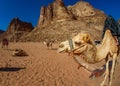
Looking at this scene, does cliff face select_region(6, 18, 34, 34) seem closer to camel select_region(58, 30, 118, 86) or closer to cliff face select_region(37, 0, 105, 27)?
cliff face select_region(37, 0, 105, 27)

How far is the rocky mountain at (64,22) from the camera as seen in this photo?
95438 millimetres

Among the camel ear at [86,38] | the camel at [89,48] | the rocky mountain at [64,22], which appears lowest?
the camel at [89,48]

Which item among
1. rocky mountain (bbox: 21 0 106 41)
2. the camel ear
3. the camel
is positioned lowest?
the camel

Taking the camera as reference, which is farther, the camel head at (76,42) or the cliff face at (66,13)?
the cliff face at (66,13)

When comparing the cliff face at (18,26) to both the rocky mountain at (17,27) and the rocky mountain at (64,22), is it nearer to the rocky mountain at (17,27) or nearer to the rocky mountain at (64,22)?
the rocky mountain at (17,27)

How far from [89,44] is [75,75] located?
1004cm

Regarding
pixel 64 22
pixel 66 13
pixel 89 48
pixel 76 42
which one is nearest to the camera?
pixel 76 42

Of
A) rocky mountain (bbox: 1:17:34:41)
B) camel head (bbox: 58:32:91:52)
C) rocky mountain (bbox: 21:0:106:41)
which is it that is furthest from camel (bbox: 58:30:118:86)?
rocky mountain (bbox: 1:17:34:41)

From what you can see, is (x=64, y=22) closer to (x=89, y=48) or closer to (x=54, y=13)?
(x=54, y=13)

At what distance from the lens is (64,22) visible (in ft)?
349

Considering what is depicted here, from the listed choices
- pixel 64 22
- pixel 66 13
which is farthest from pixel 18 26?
pixel 64 22

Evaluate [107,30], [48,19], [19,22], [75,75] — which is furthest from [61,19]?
[107,30]

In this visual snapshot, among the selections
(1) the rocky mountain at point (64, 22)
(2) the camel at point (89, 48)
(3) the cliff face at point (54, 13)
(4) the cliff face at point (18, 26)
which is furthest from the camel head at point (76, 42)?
(4) the cliff face at point (18, 26)

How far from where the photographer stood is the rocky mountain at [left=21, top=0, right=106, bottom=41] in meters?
95.4
